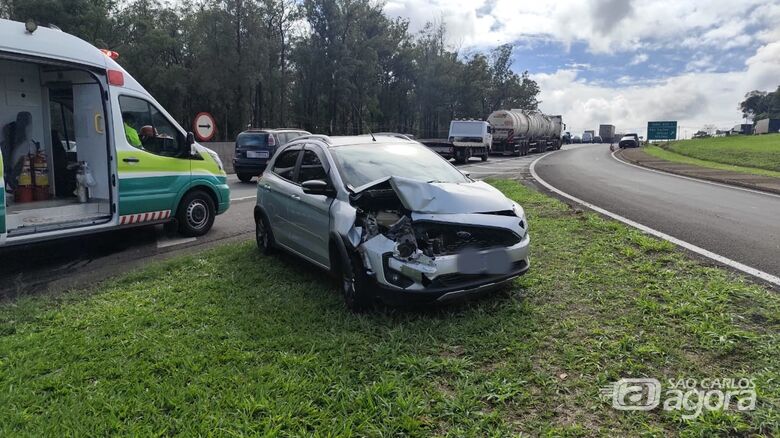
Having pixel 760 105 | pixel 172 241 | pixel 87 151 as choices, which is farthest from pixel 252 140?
pixel 760 105

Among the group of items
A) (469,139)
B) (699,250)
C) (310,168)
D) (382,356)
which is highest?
(469,139)

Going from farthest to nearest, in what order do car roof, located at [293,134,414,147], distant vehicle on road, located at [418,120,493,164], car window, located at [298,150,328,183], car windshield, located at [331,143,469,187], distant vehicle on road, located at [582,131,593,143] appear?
distant vehicle on road, located at [582,131,593,143] → distant vehicle on road, located at [418,120,493,164] → car roof, located at [293,134,414,147] → car window, located at [298,150,328,183] → car windshield, located at [331,143,469,187]

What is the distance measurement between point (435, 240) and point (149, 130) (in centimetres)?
535

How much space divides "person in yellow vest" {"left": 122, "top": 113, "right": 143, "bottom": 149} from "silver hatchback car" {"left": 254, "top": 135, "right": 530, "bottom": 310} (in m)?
3.11

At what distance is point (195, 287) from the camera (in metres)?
5.42

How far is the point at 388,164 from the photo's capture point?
5559 millimetres

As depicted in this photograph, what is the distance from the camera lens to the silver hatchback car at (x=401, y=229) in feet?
14.0

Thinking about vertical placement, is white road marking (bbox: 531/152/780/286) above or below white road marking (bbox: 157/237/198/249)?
above

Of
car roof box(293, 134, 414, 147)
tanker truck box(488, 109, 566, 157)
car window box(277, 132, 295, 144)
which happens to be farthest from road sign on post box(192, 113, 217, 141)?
tanker truck box(488, 109, 566, 157)

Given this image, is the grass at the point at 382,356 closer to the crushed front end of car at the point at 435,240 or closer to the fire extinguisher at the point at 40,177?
the crushed front end of car at the point at 435,240

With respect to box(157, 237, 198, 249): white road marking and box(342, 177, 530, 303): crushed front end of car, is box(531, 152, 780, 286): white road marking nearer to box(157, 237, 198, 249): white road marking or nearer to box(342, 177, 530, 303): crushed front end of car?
box(342, 177, 530, 303): crushed front end of car

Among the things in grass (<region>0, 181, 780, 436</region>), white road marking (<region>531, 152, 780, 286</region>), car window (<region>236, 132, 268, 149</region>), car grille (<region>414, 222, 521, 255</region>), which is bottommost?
grass (<region>0, 181, 780, 436</region>)

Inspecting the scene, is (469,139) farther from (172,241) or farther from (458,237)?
(458,237)

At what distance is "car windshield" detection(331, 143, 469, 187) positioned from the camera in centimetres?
529
